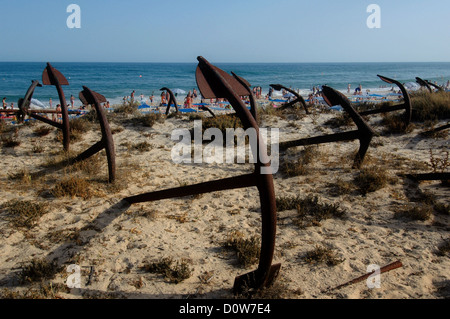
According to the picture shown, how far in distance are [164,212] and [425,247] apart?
303cm

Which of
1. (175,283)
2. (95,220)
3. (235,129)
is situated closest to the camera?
(175,283)

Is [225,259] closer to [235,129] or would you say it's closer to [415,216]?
[415,216]

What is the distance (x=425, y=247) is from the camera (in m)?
3.11

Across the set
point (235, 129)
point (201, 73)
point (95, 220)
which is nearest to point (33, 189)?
point (95, 220)

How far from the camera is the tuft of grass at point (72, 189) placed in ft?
13.6

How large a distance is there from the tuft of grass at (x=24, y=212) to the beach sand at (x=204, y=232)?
0.08 m

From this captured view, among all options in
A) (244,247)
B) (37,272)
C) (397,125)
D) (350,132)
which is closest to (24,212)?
(37,272)

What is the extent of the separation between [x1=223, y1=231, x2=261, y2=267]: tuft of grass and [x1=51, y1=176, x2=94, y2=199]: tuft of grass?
2.22 meters

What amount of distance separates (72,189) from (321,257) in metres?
3.40

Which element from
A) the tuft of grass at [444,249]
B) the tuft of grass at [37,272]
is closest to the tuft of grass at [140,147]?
the tuft of grass at [37,272]

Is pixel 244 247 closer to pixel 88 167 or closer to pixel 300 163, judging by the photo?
pixel 300 163

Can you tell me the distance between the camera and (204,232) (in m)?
3.47

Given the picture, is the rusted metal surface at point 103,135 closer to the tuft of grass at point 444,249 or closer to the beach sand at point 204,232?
the beach sand at point 204,232
